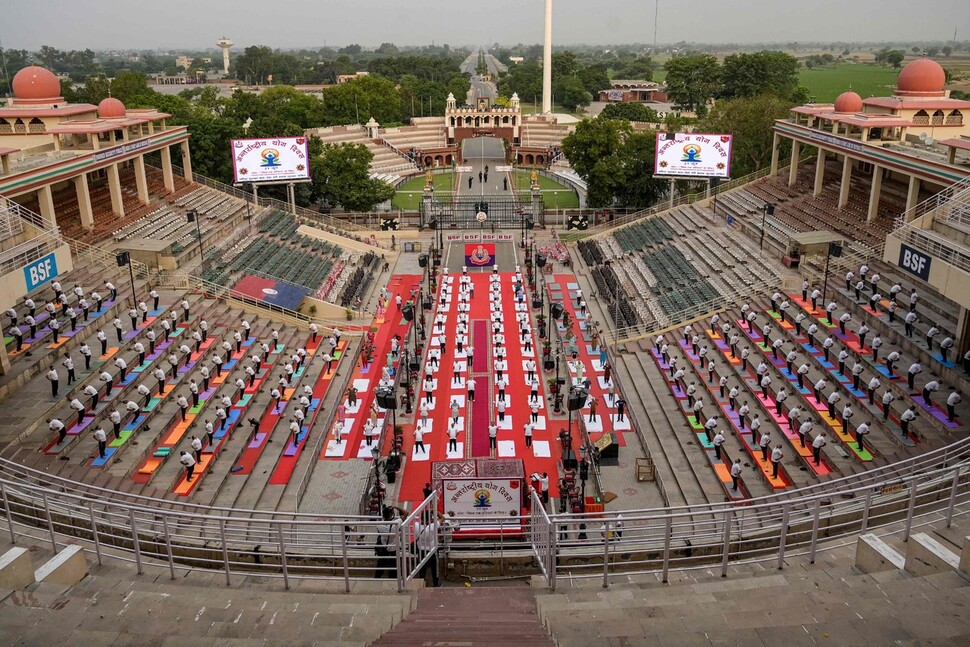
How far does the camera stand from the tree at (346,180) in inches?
1889

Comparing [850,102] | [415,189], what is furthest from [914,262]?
[415,189]

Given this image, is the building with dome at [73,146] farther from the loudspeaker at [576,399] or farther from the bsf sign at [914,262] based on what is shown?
the bsf sign at [914,262]

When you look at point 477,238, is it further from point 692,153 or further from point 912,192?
point 912,192

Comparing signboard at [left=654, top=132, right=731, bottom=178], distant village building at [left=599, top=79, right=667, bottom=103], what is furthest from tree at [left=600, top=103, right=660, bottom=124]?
signboard at [left=654, top=132, right=731, bottom=178]

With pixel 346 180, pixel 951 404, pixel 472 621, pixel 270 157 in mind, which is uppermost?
pixel 270 157

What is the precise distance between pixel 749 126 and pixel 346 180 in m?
25.3

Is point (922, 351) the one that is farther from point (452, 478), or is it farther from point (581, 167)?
point (581, 167)

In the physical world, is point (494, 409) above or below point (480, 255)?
below

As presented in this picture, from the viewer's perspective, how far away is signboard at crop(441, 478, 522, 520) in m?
15.1

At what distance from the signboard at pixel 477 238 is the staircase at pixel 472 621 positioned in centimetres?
3574

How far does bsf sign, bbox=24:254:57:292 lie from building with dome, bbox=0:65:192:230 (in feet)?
33.5

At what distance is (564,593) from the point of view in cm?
979

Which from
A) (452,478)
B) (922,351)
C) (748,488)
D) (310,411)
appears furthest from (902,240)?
(310,411)

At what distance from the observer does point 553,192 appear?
62375mm
